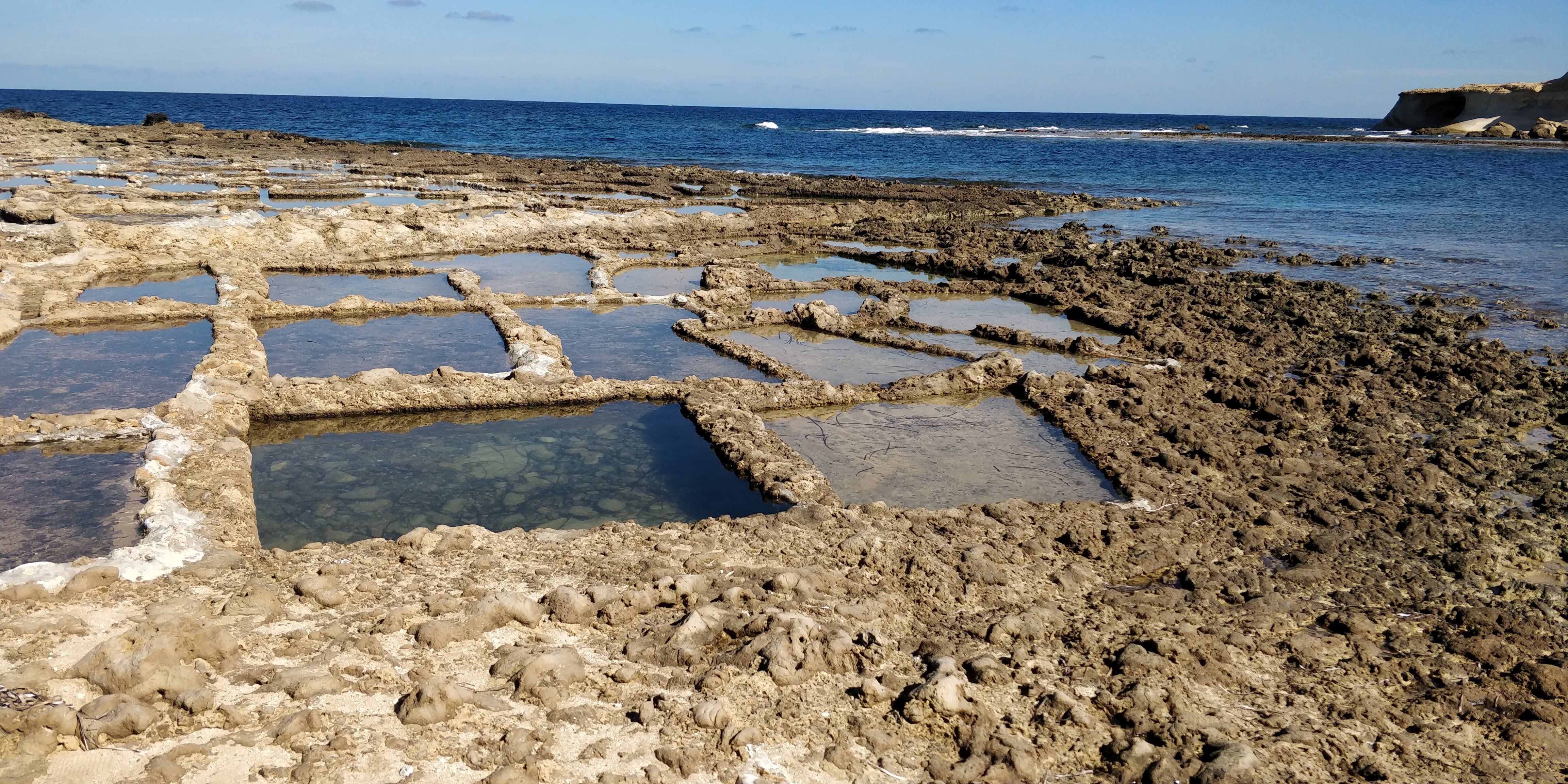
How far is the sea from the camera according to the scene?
19.6 meters

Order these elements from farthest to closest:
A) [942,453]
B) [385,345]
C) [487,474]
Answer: [385,345]
[942,453]
[487,474]

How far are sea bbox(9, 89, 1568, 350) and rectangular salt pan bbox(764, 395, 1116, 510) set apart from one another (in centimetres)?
872

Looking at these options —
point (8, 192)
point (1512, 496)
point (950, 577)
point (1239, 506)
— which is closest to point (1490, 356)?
point (1512, 496)

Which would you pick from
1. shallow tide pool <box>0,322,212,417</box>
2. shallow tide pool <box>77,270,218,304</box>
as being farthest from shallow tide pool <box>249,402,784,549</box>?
shallow tide pool <box>77,270,218,304</box>

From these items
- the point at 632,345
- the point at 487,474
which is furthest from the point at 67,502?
the point at 632,345

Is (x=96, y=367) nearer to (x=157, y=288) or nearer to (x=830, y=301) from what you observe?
(x=157, y=288)

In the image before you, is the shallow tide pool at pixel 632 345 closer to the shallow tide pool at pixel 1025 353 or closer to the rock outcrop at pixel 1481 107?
the shallow tide pool at pixel 1025 353

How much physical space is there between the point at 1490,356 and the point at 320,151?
39.6m

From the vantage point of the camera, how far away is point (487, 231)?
18.8 m

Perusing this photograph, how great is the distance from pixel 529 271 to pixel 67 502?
34.2 feet

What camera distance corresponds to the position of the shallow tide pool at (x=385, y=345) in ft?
34.5

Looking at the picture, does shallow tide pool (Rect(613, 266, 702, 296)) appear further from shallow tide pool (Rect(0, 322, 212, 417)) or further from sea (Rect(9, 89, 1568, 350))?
sea (Rect(9, 89, 1568, 350))

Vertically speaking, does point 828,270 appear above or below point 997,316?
above

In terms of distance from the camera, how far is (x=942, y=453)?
28.0ft
